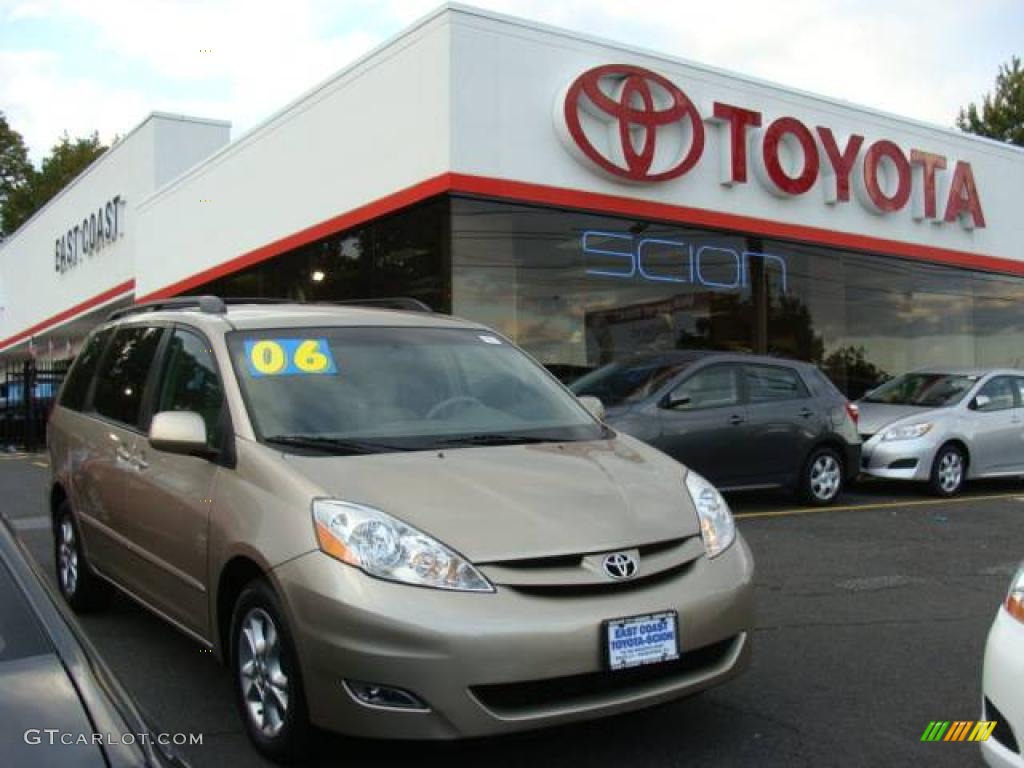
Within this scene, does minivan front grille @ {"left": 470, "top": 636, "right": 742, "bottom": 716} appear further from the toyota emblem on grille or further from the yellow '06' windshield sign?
the yellow '06' windshield sign

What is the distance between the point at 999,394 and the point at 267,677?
35.9 ft

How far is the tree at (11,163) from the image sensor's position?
143ft

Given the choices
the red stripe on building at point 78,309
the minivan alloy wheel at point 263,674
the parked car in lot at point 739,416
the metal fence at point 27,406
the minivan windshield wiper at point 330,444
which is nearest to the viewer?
the minivan alloy wheel at point 263,674

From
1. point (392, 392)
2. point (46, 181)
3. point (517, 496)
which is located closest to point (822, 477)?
point (392, 392)

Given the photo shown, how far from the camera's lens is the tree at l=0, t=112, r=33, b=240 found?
43688 millimetres

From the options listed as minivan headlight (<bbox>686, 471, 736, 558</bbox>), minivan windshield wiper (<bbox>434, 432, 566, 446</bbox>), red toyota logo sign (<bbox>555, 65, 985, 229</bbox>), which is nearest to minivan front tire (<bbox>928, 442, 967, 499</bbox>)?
red toyota logo sign (<bbox>555, 65, 985, 229</bbox>)

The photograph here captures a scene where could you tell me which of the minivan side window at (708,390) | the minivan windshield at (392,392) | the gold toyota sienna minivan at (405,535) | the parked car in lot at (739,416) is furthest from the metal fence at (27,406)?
the minivan windshield at (392,392)

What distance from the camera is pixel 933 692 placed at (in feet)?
14.4

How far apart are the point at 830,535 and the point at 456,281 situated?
5.41 meters

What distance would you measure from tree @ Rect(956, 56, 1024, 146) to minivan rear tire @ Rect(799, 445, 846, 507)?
29090 millimetres

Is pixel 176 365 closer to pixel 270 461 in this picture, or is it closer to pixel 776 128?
pixel 270 461

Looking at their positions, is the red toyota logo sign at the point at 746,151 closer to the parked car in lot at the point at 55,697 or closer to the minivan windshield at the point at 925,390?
the minivan windshield at the point at 925,390

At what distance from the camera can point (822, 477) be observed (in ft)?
34.0

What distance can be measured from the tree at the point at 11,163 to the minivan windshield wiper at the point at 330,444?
4602 cm
